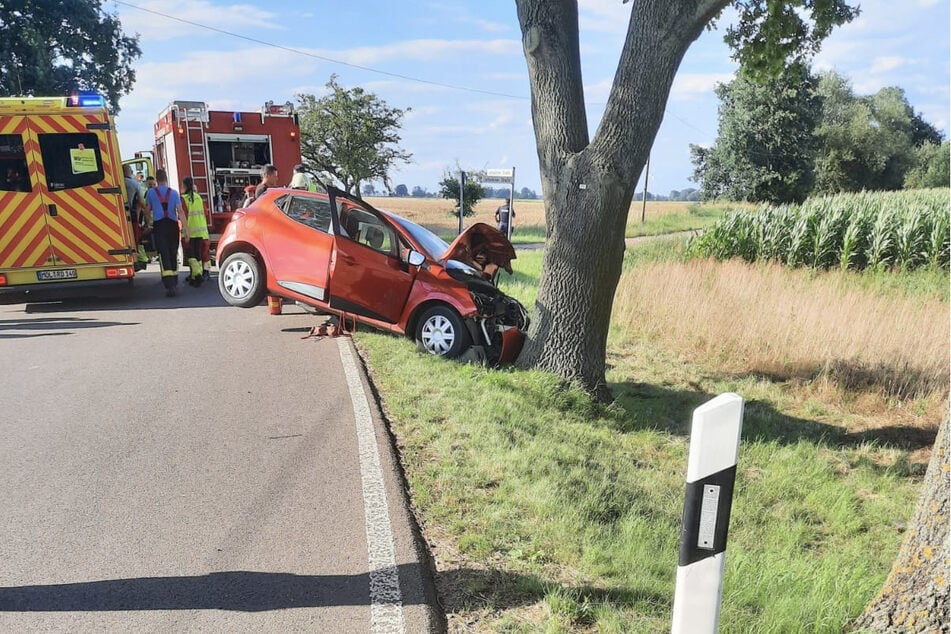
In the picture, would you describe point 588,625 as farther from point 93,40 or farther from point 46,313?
point 93,40

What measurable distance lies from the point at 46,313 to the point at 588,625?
9746mm

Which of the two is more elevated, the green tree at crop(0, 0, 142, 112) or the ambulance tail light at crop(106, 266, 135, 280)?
the green tree at crop(0, 0, 142, 112)

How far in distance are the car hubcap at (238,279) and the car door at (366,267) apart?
1468mm

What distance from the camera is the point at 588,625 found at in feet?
9.22

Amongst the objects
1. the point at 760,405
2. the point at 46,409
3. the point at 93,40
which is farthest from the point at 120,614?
the point at 93,40

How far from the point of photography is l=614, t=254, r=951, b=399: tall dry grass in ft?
26.0

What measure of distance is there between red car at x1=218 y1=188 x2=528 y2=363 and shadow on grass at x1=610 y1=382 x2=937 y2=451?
5.11 feet

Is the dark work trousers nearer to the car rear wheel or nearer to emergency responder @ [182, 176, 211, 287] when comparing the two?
emergency responder @ [182, 176, 211, 287]

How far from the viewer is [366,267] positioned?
7.51 meters

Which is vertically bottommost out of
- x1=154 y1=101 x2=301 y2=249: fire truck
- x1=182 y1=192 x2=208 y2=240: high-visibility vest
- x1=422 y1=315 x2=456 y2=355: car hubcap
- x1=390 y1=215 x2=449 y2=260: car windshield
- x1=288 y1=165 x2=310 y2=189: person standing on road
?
x1=422 y1=315 x2=456 y2=355: car hubcap

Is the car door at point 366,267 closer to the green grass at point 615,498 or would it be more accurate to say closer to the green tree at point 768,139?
the green grass at point 615,498

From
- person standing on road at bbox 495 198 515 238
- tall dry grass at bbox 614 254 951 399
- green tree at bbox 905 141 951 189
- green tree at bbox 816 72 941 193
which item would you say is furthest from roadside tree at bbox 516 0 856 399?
green tree at bbox 905 141 951 189

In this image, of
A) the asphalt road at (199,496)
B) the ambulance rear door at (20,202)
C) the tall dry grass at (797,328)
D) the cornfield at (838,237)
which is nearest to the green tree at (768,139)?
the cornfield at (838,237)

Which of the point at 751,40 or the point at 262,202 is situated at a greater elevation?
the point at 751,40
